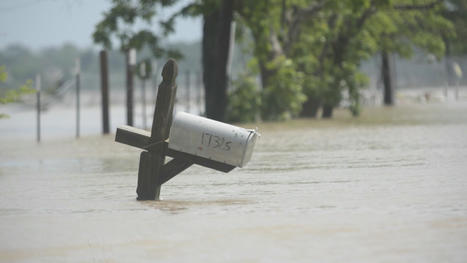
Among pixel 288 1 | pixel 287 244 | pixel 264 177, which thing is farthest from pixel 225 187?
pixel 288 1

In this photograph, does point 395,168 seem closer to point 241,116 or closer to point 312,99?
point 241,116

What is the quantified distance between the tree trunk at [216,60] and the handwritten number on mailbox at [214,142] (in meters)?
21.6

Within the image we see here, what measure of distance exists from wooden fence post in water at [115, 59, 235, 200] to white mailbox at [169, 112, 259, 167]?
0.33 ft

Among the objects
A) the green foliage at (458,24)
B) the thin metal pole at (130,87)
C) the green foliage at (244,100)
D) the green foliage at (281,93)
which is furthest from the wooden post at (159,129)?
the green foliage at (458,24)

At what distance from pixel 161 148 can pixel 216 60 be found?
21926mm

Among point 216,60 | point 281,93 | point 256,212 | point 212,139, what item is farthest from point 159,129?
point 281,93

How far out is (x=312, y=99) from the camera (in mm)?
39406

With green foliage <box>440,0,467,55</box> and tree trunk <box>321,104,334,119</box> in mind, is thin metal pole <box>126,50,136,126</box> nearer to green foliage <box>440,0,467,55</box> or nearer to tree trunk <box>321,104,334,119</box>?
tree trunk <box>321,104,334,119</box>

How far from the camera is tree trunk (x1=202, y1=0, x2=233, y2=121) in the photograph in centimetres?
3150

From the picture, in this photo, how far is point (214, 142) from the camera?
980 centimetres

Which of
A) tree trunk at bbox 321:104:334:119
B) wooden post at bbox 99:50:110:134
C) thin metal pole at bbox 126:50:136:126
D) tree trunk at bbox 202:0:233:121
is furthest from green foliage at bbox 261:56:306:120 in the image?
wooden post at bbox 99:50:110:134

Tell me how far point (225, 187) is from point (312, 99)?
27.8 meters

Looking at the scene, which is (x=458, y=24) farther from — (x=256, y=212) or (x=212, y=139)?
(x=256, y=212)

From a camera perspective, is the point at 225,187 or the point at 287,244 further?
the point at 225,187
